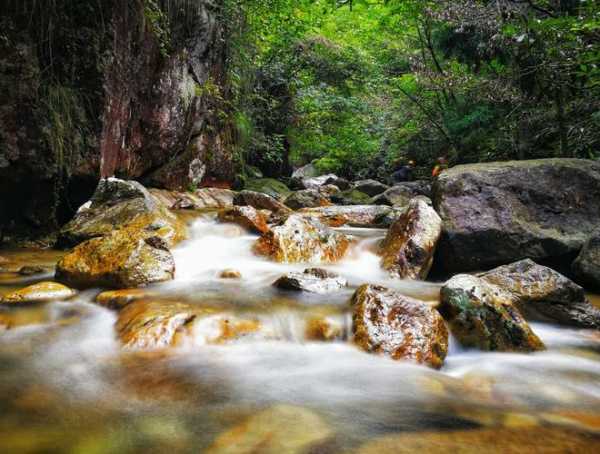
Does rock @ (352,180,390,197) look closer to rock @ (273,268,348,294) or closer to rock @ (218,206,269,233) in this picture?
rock @ (218,206,269,233)

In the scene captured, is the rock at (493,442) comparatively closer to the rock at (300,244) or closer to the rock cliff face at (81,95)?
the rock at (300,244)

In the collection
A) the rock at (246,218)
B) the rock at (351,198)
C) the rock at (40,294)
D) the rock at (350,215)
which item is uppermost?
the rock at (351,198)

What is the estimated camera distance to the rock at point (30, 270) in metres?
4.34

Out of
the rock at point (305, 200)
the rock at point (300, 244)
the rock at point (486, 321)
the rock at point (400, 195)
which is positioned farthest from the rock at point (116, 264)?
the rock at point (400, 195)

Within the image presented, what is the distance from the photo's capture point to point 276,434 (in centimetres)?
186

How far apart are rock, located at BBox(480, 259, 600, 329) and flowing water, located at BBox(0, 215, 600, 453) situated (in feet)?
0.64

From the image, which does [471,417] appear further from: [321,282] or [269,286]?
[269,286]

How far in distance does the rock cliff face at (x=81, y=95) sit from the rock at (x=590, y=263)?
6292 mm

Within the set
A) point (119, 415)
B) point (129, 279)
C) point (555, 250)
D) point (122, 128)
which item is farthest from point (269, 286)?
point (122, 128)

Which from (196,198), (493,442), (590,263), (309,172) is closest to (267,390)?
(493,442)

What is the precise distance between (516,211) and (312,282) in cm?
293

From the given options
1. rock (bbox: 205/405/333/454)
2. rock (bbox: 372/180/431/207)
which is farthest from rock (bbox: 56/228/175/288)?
rock (bbox: 372/180/431/207)

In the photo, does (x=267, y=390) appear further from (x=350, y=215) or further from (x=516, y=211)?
(x=350, y=215)

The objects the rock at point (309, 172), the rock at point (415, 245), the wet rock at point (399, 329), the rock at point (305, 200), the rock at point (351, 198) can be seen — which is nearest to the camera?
the wet rock at point (399, 329)
